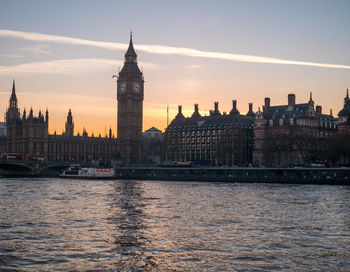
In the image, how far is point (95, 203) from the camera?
4684 centimetres

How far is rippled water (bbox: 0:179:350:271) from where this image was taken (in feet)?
71.4

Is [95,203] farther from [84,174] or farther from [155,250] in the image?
[84,174]

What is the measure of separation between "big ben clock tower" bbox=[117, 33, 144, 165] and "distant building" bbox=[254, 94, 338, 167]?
5319cm

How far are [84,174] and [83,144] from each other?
257 ft

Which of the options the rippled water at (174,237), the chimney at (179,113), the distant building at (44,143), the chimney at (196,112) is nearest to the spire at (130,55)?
the chimney at (179,113)

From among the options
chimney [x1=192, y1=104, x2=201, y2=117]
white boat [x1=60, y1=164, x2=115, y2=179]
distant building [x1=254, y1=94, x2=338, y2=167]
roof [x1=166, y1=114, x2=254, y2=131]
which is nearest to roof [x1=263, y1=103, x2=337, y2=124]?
distant building [x1=254, y1=94, x2=338, y2=167]

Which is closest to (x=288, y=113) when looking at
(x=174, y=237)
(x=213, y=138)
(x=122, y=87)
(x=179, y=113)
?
(x=213, y=138)

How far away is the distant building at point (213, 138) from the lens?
142m

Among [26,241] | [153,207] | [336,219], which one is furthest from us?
[153,207]

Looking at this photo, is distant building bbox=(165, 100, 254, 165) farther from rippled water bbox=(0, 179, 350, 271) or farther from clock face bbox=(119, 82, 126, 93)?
rippled water bbox=(0, 179, 350, 271)

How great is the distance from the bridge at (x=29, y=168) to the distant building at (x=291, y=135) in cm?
4933

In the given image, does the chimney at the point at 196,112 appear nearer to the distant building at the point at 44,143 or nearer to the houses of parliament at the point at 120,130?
the houses of parliament at the point at 120,130

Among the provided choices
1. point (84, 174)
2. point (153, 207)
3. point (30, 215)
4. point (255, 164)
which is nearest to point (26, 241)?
point (30, 215)

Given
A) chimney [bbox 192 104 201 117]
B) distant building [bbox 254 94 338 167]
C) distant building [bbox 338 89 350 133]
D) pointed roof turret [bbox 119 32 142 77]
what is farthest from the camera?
pointed roof turret [bbox 119 32 142 77]
